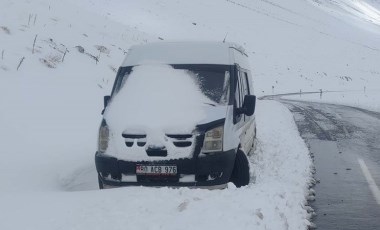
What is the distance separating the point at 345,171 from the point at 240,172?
3709 mm

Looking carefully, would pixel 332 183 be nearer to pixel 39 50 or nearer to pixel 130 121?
pixel 130 121

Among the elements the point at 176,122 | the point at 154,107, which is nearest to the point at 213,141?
the point at 176,122

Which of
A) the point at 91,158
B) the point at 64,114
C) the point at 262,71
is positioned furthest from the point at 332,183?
the point at 262,71

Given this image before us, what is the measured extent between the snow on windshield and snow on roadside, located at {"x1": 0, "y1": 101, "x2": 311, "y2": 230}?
69 cm

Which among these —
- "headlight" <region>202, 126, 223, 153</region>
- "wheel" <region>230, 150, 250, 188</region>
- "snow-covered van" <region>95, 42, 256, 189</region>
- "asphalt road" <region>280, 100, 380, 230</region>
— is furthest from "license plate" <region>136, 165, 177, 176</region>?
"asphalt road" <region>280, 100, 380, 230</region>

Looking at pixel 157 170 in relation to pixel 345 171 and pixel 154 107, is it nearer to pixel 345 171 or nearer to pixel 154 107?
pixel 154 107

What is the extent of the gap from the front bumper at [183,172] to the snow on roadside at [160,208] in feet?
0.83

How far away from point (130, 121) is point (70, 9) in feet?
62.6

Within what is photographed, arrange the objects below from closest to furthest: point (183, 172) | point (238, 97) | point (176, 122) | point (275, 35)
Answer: point (183, 172), point (176, 122), point (238, 97), point (275, 35)

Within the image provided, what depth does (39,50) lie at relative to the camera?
14.5 metres

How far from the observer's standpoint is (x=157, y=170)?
22.2 feet

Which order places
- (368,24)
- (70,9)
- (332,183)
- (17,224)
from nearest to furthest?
(17,224) → (332,183) → (70,9) → (368,24)

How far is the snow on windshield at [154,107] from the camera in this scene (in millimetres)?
6809

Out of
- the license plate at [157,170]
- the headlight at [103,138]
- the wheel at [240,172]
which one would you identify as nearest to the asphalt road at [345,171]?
the wheel at [240,172]
